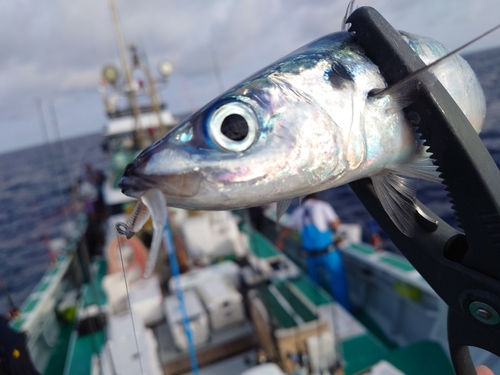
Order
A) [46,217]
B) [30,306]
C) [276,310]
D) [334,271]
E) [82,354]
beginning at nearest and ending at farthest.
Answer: [276,310]
[82,354]
[334,271]
[30,306]
[46,217]

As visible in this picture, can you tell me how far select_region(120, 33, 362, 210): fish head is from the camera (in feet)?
2.39

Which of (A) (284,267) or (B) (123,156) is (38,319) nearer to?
(A) (284,267)

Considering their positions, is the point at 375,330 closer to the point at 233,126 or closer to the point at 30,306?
the point at 233,126

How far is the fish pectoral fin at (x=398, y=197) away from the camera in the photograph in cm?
93

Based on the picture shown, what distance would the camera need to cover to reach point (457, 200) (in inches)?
32.9

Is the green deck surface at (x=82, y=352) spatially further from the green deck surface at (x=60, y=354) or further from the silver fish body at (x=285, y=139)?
the silver fish body at (x=285, y=139)

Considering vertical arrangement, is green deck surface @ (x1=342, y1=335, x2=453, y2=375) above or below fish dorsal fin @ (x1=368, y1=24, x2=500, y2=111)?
below

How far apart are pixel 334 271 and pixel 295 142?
4.69 meters

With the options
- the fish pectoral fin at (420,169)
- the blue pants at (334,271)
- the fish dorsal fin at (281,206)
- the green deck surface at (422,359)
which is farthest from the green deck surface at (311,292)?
the fish pectoral fin at (420,169)

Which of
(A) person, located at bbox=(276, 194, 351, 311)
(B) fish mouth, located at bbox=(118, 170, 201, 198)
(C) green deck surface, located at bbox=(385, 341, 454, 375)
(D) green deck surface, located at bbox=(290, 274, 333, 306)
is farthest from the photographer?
(A) person, located at bbox=(276, 194, 351, 311)

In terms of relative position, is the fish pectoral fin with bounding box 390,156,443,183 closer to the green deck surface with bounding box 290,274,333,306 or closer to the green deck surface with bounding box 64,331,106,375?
the green deck surface with bounding box 290,274,333,306

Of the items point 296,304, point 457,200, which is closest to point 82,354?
point 296,304

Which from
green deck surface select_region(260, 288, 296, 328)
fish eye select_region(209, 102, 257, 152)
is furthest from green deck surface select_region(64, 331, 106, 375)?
fish eye select_region(209, 102, 257, 152)

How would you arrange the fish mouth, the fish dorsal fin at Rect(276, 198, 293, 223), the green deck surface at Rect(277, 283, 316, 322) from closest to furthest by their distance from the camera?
1. the fish mouth
2. the fish dorsal fin at Rect(276, 198, 293, 223)
3. the green deck surface at Rect(277, 283, 316, 322)
